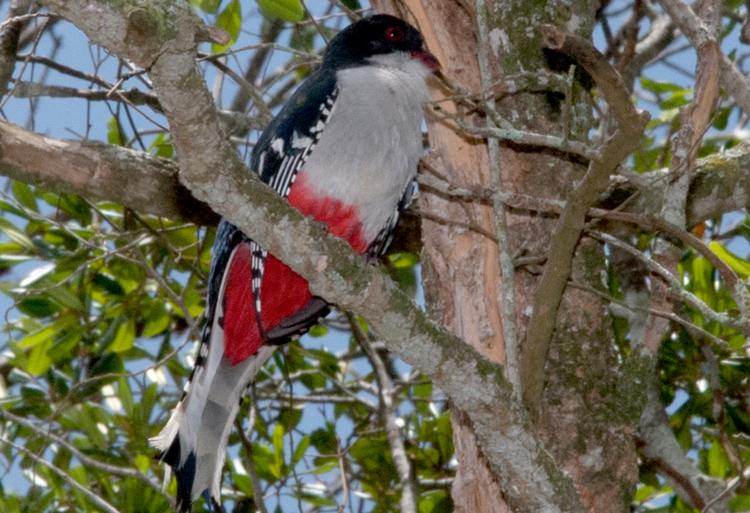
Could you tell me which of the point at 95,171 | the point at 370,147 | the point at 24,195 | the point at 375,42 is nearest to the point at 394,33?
the point at 375,42

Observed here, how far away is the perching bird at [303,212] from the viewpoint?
2.79 metres

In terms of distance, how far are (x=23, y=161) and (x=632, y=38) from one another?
2.07 metres

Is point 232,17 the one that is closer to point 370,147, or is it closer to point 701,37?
point 370,147

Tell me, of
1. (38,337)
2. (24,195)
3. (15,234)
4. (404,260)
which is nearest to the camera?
(15,234)

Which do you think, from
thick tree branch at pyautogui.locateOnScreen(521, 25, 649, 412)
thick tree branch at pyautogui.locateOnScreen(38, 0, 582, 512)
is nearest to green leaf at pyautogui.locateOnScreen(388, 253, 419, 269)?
thick tree branch at pyautogui.locateOnScreen(521, 25, 649, 412)

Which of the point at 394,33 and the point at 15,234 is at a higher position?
the point at 394,33

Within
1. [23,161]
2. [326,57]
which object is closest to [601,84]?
[326,57]

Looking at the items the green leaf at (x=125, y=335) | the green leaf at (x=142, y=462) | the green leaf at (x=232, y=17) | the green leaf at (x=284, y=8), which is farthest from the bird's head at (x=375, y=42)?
the green leaf at (x=142, y=462)

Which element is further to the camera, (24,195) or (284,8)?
(24,195)

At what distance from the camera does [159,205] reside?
3.26 meters

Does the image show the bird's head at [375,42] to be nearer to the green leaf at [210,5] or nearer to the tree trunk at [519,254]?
the tree trunk at [519,254]

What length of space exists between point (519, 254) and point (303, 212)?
2.24 feet

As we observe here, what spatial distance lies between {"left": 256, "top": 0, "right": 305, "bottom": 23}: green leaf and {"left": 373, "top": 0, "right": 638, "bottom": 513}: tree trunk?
40 centimetres

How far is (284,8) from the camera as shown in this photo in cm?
340
